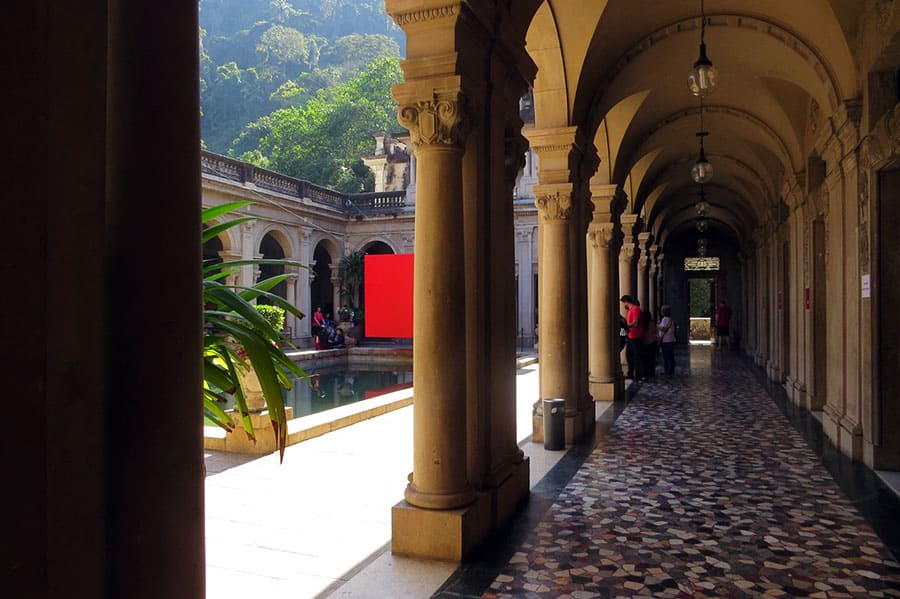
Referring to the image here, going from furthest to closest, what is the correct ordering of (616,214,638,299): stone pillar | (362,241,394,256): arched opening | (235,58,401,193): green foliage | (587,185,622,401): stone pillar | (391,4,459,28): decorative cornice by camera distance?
(235,58,401,193): green foliage
(362,241,394,256): arched opening
(616,214,638,299): stone pillar
(587,185,622,401): stone pillar
(391,4,459,28): decorative cornice

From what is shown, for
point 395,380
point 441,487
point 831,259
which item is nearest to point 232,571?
point 441,487

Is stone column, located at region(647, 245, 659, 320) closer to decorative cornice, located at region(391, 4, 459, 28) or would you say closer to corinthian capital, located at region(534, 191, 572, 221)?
corinthian capital, located at region(534, 191, 572, 221)

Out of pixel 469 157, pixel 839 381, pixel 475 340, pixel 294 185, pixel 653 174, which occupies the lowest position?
pixel 839 381

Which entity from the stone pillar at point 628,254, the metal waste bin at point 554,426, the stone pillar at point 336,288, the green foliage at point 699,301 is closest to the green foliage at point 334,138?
the stone pillar at point 336,288

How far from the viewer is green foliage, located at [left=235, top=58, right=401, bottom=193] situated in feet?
160

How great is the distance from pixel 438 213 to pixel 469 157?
73 cm

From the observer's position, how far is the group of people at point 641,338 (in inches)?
559

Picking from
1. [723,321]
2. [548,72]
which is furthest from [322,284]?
[548,72]

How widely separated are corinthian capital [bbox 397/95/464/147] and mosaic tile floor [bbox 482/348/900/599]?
9.35 ft

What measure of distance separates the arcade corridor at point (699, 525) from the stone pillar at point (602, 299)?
2.79 metres

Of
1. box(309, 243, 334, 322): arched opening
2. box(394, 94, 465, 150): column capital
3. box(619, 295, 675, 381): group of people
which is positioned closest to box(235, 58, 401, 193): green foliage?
box(309, 243, 334, 322): arched opening

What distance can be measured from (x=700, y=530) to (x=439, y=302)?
8.66ft

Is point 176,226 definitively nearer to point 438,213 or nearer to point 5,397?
point 5,397

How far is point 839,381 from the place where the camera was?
786 cm
